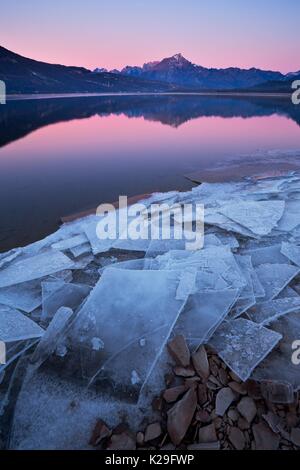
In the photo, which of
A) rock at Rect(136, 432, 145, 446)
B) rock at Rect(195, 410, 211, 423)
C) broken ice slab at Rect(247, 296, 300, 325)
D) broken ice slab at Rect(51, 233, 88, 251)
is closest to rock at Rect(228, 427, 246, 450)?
rock at Rect(195, 410, 211, 423)

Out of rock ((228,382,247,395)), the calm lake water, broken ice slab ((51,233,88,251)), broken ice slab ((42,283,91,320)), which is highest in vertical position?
the calm lake water

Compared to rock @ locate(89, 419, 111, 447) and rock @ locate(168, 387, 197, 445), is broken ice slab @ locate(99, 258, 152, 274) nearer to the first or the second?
rock @ locate(168, 387, 197, 445)

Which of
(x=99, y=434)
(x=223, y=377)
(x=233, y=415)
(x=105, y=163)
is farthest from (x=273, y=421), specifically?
(x=105, y=163)

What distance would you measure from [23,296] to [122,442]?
76.6 inches

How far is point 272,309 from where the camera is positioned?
9.21 ft

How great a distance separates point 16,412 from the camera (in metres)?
2.10

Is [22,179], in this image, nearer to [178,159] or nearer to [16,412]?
[178,159]

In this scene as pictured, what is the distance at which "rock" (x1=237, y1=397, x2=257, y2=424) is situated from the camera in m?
1.97

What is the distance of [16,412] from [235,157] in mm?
11178

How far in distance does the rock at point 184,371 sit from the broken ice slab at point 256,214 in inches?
102

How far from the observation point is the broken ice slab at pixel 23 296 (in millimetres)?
3035

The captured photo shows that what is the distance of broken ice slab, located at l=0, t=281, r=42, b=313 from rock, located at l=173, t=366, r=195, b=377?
1651 millimetres

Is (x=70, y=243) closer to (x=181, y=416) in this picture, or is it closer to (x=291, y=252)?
(x=181, y=416)

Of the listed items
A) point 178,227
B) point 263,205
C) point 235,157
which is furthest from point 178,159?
point 178,227
